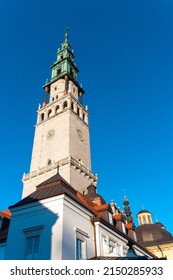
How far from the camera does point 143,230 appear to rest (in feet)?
140

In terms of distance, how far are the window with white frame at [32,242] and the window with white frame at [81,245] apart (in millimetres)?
2499

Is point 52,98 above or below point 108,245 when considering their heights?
above

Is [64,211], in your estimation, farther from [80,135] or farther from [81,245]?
[80,135]

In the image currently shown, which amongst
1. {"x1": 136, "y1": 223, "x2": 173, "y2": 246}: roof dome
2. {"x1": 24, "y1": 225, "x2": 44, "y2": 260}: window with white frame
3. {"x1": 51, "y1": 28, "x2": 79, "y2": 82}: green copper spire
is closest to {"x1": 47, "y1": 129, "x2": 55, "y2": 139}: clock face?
{"x1": 51, "y1": 28, "x2": 79, "y2": 82}: green copper spire

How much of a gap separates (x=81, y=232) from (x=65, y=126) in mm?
27806

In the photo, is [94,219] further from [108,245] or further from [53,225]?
[53,225]

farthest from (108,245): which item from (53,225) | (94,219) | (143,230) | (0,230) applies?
(143,230)

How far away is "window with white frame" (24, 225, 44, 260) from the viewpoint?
51.6ft

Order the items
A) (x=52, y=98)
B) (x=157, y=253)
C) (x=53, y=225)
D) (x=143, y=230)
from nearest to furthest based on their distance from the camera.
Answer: (x=53, y=225) < (x=157, y=253) < (x=143, y=230) < (x=52, y=98)

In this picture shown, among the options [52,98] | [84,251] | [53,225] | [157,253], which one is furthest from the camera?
[52,98]

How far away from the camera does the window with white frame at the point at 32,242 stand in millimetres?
15721

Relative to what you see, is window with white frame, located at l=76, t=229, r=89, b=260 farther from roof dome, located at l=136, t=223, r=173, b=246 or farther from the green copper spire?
the green copper spire
